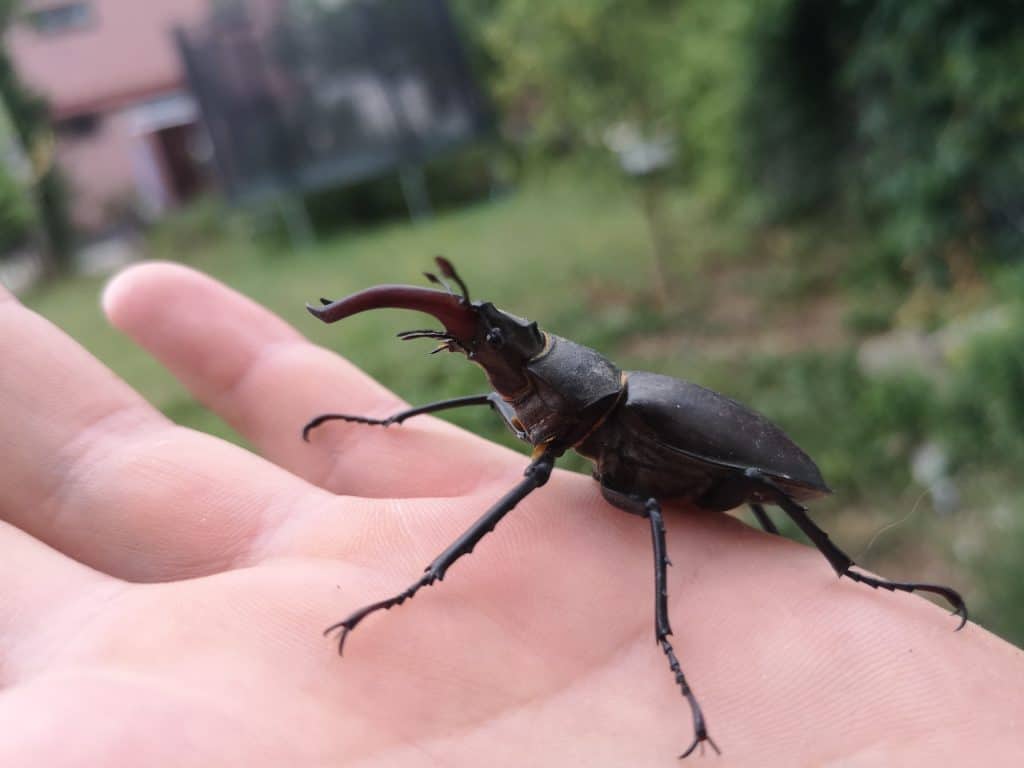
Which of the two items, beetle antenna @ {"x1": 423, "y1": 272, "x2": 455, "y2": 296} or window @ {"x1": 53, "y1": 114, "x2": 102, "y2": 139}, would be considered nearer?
beetle antenna @ {"x1": 423, "y1": 272, "x2": 455, "y2": 296}

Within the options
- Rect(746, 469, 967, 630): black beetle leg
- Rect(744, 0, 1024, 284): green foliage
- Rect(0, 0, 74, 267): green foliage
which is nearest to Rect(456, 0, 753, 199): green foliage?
Rect(744, 0, 1024, 284): green foliage

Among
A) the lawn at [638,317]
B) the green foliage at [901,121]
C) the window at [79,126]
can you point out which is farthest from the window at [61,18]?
the green foliage at [901,121]

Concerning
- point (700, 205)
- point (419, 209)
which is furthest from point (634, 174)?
point (419, 209)

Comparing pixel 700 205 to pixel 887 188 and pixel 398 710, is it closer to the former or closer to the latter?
pixel 887 188

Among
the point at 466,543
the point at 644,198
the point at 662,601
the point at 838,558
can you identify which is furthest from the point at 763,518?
the point at 644,198

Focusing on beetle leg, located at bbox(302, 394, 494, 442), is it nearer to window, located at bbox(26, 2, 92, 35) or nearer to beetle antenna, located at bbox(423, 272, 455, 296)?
beetle antenna, located at bbox(423, 272, 455, 296)

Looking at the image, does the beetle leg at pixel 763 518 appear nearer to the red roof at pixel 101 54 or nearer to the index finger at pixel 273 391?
the index finger at pixel 273 391
